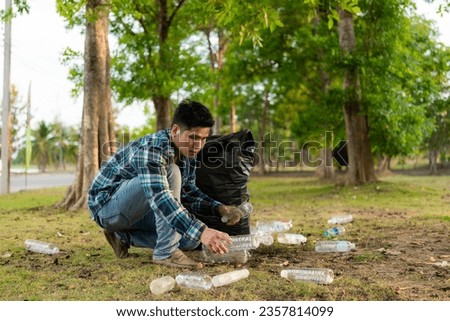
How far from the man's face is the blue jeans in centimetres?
26

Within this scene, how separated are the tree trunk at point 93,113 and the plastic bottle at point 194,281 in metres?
7.25

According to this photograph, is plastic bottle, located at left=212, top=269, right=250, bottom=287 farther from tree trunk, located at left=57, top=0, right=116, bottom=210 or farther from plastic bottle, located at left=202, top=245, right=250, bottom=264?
tree trunk, located at left=57, top=0, right=116, bottom=210

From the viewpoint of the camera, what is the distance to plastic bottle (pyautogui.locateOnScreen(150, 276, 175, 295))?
3.92 m

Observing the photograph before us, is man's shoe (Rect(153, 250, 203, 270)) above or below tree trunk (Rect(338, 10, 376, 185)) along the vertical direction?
below

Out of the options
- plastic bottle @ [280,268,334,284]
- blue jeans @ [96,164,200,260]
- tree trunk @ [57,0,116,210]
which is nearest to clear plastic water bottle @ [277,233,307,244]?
blue jeans @ [96,164,200,260]

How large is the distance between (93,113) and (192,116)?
7465 mm

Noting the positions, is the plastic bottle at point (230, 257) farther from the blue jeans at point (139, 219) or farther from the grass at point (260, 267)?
the blue jeans at point (139, 219)

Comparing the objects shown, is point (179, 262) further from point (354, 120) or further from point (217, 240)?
point (354, 120)

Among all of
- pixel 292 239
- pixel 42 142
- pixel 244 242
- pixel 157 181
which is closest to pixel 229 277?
pixel 157 181

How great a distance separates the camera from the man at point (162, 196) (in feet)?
13.1

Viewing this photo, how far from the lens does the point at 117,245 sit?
203 inches

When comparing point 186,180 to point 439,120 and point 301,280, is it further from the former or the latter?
point 439,120

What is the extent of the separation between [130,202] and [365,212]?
6.68 metres

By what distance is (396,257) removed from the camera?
529 centimetres
